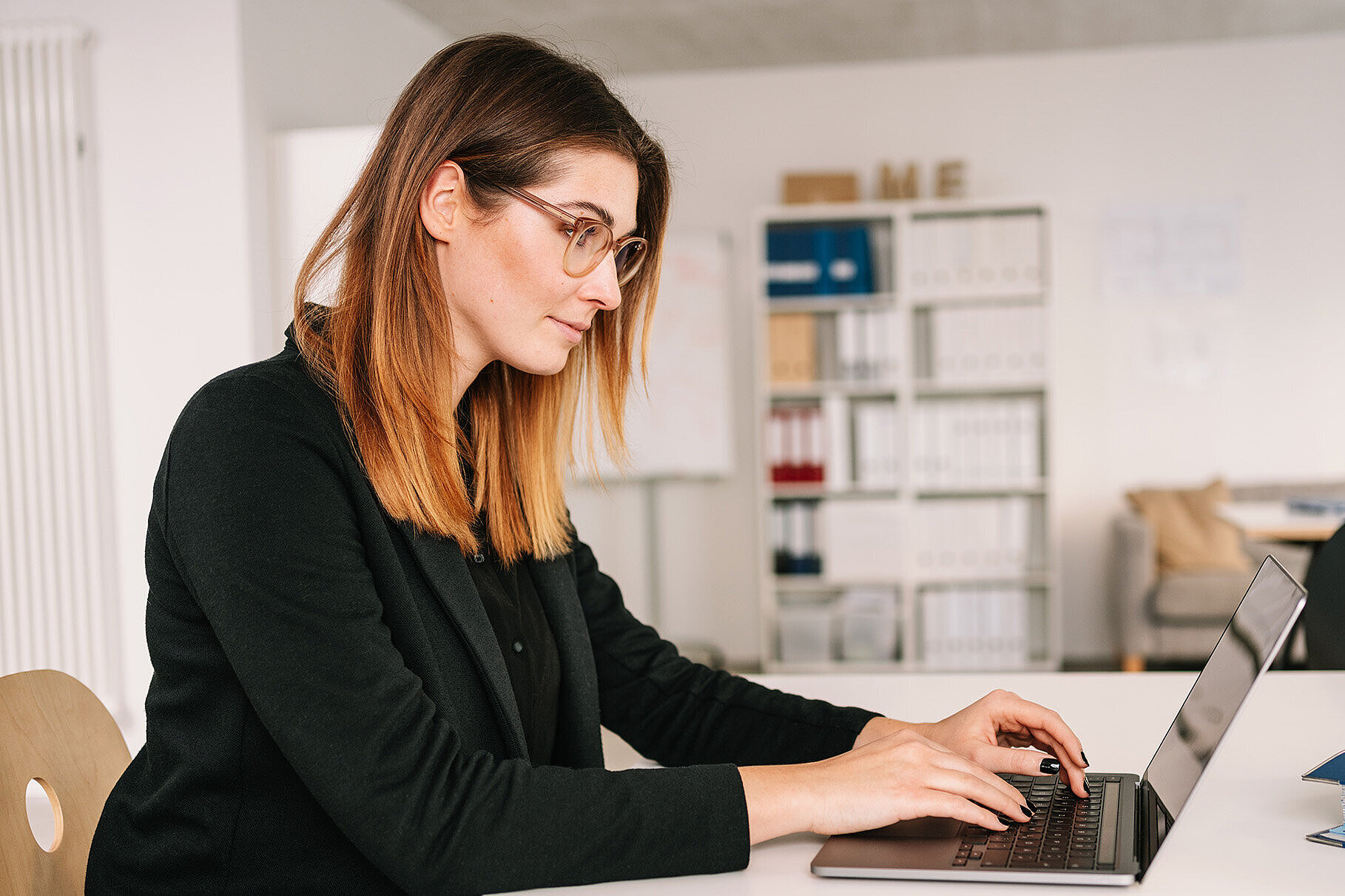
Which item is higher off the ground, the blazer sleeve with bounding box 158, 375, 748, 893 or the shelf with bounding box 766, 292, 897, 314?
the shelf with bounding box 766, 292, 897, 314

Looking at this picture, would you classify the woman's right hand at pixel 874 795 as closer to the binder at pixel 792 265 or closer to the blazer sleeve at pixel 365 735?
the blazer sleeve at pixel 365 735

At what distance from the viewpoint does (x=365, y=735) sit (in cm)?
86

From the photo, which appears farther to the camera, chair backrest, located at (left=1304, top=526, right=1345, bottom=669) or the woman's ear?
chair backrest, located at (left=1304, top=526, right=1345, bottom=669)

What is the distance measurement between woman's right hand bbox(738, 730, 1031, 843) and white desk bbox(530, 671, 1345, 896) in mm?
42

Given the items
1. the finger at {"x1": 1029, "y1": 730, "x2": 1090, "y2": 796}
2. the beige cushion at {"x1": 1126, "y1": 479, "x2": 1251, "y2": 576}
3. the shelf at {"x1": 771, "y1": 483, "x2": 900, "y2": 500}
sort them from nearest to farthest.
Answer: the finger at {"x1": 1029, "y1": 730, "x2": 1090, "y2": 796}, the beige cushion at {"x1": 1126, "y1": 479, "x2": 1251, "y2": 576}, the shelf at {"x1": 771, "y1": 483, "x2": 900, "y2": 500}

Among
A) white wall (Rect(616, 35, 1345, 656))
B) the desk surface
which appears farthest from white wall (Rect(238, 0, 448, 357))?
the desk surface

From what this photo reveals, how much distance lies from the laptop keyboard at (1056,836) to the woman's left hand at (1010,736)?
0.02 metres

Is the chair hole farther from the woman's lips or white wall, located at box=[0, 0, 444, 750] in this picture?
white wall, located at box=[0, 0, 444, 750]

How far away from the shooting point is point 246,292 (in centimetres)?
311

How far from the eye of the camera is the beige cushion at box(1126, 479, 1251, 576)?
4.66 m

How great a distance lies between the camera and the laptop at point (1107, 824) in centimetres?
83

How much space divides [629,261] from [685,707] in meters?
0.53

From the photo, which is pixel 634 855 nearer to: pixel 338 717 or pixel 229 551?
pixel 338 717

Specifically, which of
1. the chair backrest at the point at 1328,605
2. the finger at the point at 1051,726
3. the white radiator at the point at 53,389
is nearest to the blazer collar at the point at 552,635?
the finger at the point at 1051,726
